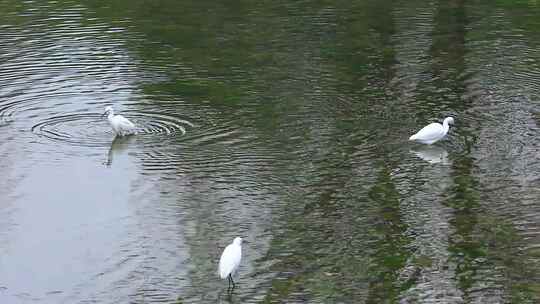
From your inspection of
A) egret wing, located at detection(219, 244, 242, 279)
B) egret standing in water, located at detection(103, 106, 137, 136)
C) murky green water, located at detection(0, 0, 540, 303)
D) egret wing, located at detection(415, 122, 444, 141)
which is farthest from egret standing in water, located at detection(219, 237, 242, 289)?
egret standing in water, located at detection(103, 106, 137, 136)

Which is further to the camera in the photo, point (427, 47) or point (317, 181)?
point (427, 47)

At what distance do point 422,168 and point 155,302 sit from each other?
19.4 ft

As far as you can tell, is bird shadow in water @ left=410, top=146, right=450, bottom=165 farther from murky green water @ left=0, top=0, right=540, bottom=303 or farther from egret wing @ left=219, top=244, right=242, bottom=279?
egret wing @ left=219, top=244, right=242, bottom=279

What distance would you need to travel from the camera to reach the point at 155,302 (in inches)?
499

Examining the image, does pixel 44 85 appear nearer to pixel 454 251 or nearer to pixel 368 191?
pixel 368 191

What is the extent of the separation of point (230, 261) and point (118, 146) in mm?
6132

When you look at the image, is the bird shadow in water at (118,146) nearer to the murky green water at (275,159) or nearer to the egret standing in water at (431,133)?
the murky green water at (275,159)

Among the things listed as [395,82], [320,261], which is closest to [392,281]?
[320,261]

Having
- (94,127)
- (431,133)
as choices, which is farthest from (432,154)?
(94,127)

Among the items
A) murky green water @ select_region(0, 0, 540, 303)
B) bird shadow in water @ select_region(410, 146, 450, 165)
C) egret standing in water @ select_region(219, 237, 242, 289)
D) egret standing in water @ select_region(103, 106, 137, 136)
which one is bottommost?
bird shadow in water @ select_region(410, 146, 450, 165)

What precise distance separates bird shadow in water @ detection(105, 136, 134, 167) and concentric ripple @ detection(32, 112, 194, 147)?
15 cm

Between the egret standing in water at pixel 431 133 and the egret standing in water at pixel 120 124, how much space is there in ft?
15.0

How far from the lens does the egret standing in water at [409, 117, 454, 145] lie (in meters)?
17.6

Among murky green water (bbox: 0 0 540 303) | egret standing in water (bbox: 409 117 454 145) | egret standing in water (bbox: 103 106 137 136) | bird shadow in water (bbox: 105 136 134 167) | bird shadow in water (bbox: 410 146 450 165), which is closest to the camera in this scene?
murky green water (bbox: 0 0 540 303)
